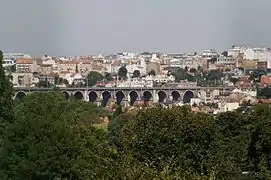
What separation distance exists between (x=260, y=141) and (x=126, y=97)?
1964 inches

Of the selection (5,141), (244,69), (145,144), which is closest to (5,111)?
(145,144)

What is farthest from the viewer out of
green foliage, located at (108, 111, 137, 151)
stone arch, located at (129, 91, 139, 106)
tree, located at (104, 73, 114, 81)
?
tree, located at (104, 73, 114, 81)

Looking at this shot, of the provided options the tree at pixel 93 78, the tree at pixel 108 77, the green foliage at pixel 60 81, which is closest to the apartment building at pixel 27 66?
the green foliage at pixel 60 81

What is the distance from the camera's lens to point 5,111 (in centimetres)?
1356

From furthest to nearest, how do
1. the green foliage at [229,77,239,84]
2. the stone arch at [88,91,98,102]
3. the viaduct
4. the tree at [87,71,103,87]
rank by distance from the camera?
the tree at [87,71,103,87] < the green foliage at [229,77,239,84] < the stone arch at [88,91,98,102] < the viaduct

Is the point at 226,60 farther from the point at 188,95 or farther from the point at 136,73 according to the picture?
the point at 188,95

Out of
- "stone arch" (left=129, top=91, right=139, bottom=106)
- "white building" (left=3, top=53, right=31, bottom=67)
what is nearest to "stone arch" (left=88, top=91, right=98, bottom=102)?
"stone arch" (left=129, top=91, right=139, bottom=106)

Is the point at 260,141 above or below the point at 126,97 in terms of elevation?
above

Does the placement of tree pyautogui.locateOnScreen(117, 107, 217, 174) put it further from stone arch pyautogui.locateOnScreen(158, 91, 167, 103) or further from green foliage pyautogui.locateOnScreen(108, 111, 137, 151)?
stone arch pyautogui.locateOnScreen(158, 91, 167, 103)

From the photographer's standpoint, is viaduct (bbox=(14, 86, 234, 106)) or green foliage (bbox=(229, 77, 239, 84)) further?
green foliage (bbox=(229, 77, 239, 84))

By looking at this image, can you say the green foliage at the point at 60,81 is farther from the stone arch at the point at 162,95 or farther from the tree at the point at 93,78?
the stone arch at the point at 162,95

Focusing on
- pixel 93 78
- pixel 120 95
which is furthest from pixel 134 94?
pixel 93 78

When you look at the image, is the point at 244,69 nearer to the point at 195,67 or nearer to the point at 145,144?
the point at 195,67

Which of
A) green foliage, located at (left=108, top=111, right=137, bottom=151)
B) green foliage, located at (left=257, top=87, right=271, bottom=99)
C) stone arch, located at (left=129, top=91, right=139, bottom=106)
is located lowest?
stone arch, located at (left=129, top=91, right=139, bottom=106)
